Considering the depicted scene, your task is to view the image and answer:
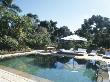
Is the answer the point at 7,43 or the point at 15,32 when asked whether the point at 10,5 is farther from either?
the point at 7,43

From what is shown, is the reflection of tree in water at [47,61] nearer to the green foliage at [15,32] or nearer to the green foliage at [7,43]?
the green foliage at [7,43]

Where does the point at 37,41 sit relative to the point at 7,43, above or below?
above

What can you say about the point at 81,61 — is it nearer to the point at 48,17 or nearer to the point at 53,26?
the point at 53,26

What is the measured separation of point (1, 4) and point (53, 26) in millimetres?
16590

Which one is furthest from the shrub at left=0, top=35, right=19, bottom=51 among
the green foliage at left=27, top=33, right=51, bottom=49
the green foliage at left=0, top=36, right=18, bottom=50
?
the green foliage at left=27, top=33, right=51, bottom=49

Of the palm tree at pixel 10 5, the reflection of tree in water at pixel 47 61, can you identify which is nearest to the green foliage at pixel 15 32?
the palm tree at pixel 10 5

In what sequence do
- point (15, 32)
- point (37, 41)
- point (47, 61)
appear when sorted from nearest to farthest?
point (47, 61)
point (15, 32)
point (37, 41)

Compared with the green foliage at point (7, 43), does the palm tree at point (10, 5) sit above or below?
above

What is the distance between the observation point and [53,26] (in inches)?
1788

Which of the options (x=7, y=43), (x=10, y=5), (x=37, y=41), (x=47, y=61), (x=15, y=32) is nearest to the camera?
(x=47, y=61)

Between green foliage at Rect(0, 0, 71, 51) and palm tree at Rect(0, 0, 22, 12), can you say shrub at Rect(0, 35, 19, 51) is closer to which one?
green foliage at Rect(0, 0, 71, 51)

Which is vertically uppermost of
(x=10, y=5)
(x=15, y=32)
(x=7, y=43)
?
(x=10, y=5)

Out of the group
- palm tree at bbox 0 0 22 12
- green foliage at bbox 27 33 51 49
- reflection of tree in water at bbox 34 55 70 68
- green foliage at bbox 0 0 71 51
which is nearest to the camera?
reflection of tree in water at bbox 34 55 70 68

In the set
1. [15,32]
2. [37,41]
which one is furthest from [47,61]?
[37,41]
